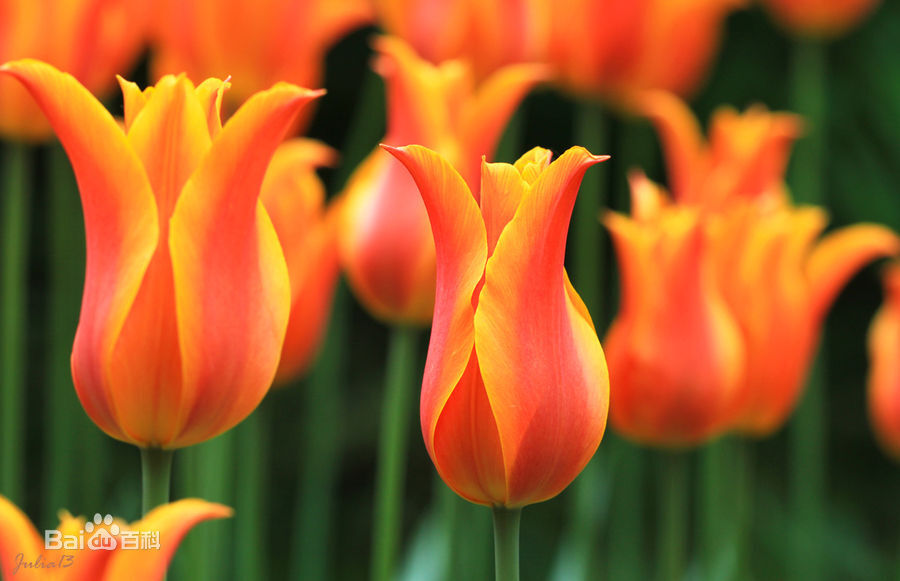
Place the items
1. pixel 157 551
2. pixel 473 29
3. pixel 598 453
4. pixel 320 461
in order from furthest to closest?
pixel 598 453
pixel 320 461
pixel 473 29
pixel 157 551

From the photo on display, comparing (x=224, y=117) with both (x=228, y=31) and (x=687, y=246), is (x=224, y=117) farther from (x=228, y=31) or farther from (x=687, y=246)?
(x=687, y=246)

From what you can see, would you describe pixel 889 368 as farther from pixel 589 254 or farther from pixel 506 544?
pixel 506 544

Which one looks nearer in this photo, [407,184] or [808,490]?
[407,184]

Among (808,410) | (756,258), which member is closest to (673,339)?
(756,258)

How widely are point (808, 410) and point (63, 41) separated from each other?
0.73m

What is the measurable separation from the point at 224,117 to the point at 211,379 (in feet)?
1.88

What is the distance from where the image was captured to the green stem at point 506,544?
0.38 metres

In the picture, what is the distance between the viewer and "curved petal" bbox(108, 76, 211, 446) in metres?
0.40

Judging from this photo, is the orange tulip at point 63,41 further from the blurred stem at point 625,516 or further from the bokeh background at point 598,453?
the blurred stem at point 625,516

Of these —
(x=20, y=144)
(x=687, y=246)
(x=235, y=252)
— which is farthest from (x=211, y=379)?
(x=20, y=144)

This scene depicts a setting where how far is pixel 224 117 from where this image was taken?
943 millimetres

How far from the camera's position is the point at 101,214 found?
1.33ft

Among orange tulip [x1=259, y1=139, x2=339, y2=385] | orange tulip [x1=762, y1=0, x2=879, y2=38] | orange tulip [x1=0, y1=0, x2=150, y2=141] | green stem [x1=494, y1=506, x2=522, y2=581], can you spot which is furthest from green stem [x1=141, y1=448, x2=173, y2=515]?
orange tulip [x1=762, y1=0, x2=879, y2=38]

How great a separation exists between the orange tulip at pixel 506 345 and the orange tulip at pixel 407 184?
0.30 meters
